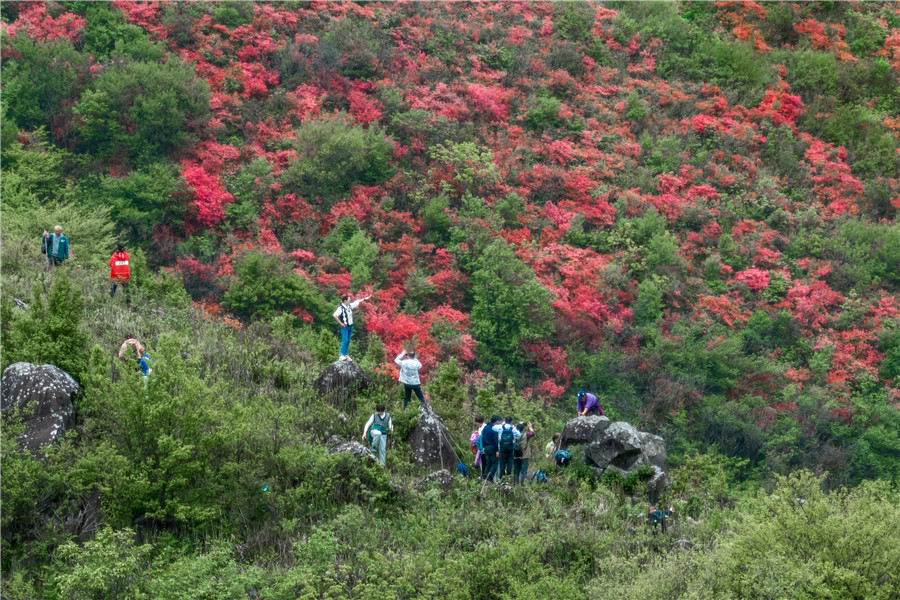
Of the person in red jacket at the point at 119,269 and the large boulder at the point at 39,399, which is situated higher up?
the large boulder at the point at 39,399

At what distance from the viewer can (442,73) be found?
26.1 m

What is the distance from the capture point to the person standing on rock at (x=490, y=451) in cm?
1094

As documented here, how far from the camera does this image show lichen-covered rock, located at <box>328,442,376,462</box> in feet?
33.2

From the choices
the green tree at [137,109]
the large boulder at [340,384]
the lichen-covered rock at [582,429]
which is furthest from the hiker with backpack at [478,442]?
the green tree at [137,109]

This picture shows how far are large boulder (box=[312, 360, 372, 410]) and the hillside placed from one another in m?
0.56

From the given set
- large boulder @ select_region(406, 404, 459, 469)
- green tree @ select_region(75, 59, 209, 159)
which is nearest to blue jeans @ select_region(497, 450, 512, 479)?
large boulder @ select_region(406, 404, 459, 469)

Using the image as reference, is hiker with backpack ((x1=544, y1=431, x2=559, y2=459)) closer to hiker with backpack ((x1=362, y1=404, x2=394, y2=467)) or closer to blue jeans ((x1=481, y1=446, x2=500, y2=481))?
blue jeans ((x1=481, y1=446, x2=500, y2=481))

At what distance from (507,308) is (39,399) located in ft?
40.7

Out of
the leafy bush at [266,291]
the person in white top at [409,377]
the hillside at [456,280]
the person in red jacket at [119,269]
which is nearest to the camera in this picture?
the hillside at [456,280]

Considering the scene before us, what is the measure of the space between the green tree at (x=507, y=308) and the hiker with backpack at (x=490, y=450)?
877 centimetres

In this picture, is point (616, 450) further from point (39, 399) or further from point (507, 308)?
point (507, 308)

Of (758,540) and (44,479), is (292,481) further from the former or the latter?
(758,540)

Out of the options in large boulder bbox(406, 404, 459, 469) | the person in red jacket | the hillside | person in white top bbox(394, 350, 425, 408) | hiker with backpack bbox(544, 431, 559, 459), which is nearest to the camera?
the hillside

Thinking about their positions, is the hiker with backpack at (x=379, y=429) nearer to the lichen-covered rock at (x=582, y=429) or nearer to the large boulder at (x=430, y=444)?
the large boulder at (x=430, y=444)
